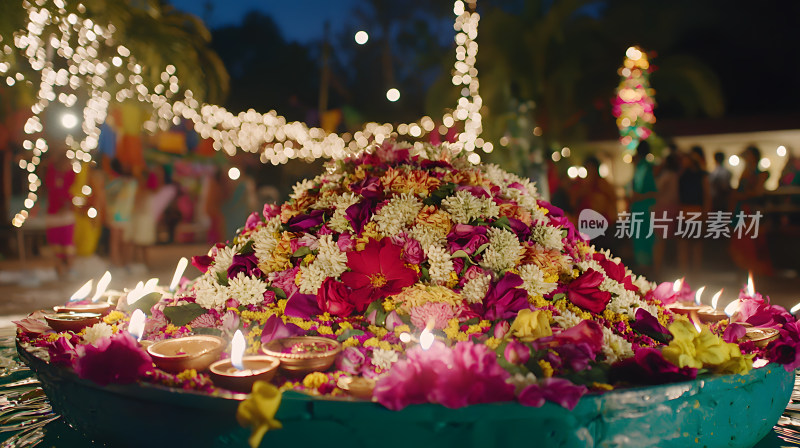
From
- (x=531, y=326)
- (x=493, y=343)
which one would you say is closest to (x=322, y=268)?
(x=493, y=343)

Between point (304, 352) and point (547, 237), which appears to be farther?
point (547, 237)

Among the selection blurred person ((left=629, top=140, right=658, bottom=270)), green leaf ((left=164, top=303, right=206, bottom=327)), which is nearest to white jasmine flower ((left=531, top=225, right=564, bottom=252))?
green leaf ((left=164, top=303, right=206, bottom=327))

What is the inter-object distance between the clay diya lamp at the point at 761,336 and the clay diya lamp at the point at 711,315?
0.43 metres

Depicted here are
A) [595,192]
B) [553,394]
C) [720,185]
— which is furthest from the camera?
[720,185]

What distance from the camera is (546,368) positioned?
190 cm

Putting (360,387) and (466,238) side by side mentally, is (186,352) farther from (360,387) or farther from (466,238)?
(466,238)

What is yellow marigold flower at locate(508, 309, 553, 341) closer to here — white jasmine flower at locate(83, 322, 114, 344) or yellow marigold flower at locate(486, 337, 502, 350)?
yellow marigold flower at locate(486, 337, 502, 350)

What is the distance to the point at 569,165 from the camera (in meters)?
15.4

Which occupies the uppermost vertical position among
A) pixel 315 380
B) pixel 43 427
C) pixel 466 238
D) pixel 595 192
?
pixel 595 192

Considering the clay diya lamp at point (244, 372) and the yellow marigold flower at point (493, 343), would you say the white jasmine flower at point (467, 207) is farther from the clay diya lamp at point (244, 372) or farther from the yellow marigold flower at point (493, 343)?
the clay diya lamp at point (244, 372)

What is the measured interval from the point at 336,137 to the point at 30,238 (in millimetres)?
8835

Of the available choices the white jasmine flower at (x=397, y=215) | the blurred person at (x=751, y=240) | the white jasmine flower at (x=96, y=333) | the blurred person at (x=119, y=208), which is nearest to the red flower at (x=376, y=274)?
the white jasmine flower at (x=397, y=215)

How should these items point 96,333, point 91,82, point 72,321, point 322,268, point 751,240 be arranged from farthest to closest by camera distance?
point 91,82
point 751,240
point 72,321
point 322,268
point 96,333

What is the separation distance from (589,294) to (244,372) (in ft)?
4.56
